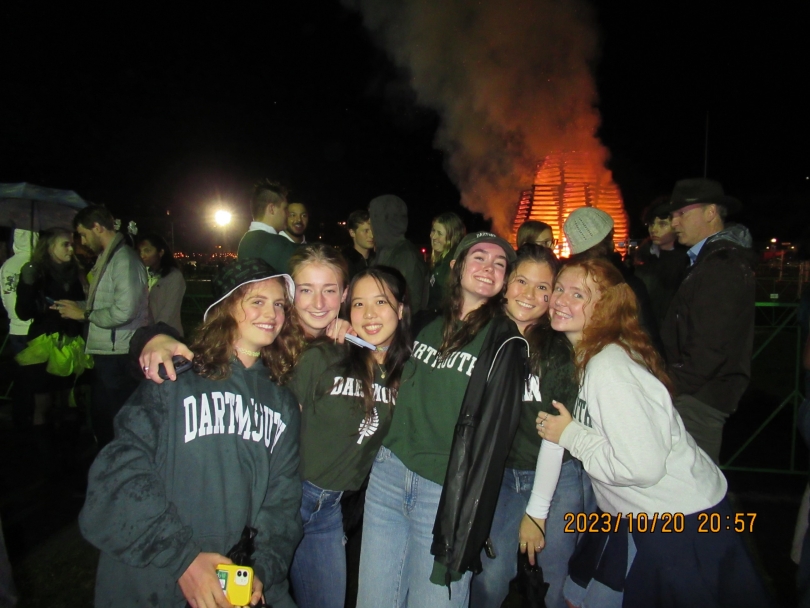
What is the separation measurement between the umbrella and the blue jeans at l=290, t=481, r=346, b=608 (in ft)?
16.7

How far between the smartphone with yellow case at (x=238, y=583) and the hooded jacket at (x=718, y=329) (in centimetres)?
253

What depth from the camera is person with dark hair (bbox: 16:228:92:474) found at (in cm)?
468

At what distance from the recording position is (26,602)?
322cm

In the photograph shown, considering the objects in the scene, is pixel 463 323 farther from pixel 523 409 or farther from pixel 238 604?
pixel 238 604

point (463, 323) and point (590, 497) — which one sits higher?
point (463, 323)

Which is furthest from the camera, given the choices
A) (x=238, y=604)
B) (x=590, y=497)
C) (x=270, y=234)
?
(x=270, y=234)

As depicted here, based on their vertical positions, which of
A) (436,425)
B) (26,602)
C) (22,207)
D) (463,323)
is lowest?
(26,602)

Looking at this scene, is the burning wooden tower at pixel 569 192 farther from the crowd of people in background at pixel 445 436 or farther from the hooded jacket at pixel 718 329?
the hooded jacket at pixel 718 329

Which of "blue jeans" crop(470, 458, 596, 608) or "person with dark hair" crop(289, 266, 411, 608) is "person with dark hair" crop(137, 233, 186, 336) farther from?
"blue jeans" crop(470, 458, 596, 608)

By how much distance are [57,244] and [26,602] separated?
10.2ft

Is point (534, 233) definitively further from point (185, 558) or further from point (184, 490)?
point (185, 558)

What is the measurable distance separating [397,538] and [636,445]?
1.21 metres

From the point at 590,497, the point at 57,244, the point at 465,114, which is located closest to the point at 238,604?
the point at 590,497

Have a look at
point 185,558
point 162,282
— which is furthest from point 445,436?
point 162,282
